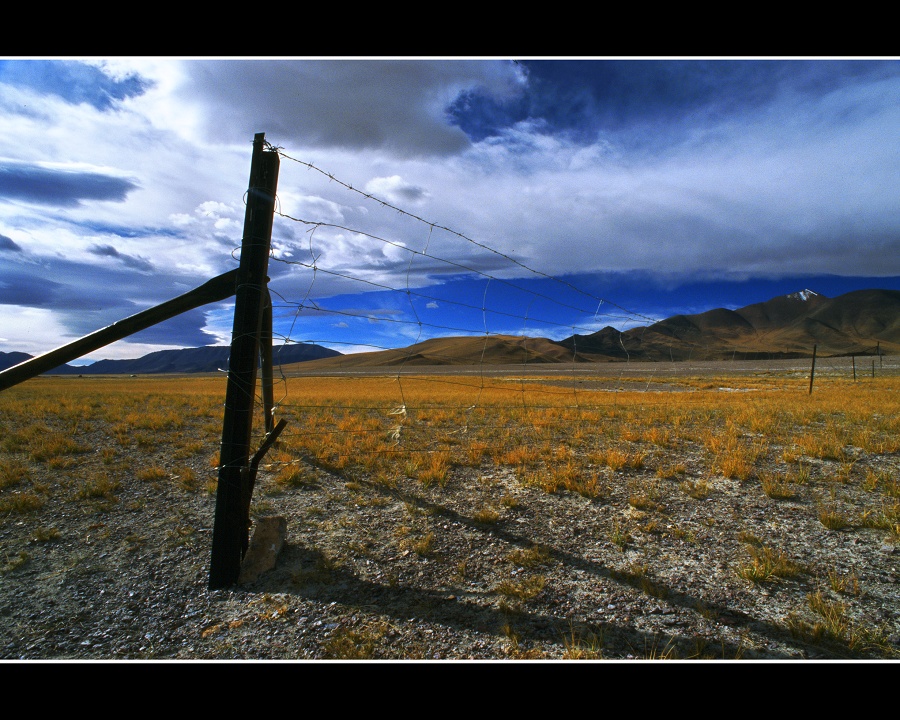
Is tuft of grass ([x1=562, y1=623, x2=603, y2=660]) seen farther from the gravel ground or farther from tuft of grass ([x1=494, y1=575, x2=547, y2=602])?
tuft of grass ([x1=494, y1=575, x2=547, y2=602])

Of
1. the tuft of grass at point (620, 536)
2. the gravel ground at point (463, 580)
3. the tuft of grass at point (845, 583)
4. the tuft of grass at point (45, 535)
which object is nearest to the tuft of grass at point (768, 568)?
the gravel ground at point (463, 580)

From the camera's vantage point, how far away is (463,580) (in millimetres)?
3971

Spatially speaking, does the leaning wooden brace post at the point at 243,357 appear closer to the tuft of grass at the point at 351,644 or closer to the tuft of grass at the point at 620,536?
the tuft of grass at the point at 351,644

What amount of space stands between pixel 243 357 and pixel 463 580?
2711 mm

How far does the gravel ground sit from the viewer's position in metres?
3.16

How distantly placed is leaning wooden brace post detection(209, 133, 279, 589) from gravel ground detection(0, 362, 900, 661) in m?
0.49

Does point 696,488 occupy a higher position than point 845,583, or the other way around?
point 696,488

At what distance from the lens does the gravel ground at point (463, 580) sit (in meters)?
3.16

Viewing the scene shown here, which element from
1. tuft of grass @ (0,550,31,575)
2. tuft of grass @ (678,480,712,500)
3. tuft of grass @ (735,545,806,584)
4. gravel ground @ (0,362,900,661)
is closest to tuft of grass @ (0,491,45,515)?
gravel ground @ (0,362,900,661)

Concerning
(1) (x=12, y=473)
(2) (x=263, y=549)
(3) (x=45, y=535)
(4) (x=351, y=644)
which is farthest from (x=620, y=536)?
(1) (x=12, y=473)

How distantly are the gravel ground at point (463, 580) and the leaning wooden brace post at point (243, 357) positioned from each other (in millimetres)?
485

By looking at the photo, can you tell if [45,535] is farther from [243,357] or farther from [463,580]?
[463,580]

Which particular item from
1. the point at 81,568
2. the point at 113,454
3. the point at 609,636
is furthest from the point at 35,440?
the point at 609,636

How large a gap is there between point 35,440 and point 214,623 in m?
8.73
